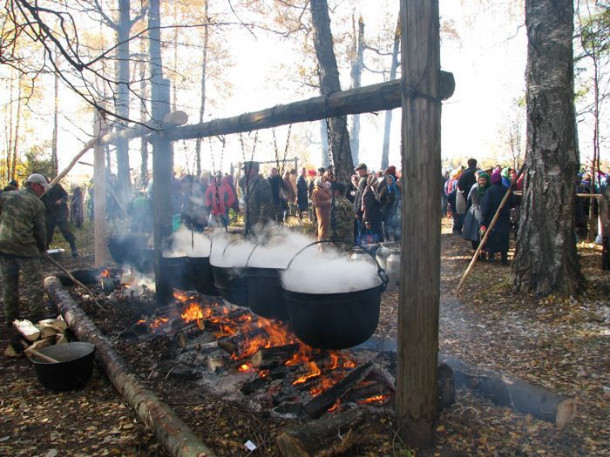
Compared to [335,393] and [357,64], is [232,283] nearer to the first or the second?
[335,393]

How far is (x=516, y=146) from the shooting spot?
80.1 feet

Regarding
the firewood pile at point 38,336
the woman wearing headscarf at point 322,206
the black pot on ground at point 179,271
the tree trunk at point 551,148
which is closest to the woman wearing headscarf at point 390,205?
the woman wearing headscarf at point 322,206

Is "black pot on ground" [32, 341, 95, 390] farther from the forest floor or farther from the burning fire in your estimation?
the burning fire

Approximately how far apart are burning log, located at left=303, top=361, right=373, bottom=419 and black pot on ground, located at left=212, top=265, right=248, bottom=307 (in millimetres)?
1376

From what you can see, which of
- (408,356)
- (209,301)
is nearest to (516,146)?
(209,301)

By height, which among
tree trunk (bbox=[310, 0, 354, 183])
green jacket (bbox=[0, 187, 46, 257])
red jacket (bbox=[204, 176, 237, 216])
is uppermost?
tree trunk (bbox=[310, 0, 354, 183])

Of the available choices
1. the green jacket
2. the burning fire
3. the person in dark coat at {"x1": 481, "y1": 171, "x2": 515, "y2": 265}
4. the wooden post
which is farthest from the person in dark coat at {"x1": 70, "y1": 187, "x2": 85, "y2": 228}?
the person in dark coat at {"x1": 481, "y1": 171, "x2": 515, "y2": 265}

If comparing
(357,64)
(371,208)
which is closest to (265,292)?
(371,208)

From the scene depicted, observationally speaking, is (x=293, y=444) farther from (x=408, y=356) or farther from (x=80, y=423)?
(x=80, y=423)

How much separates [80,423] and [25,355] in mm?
2132

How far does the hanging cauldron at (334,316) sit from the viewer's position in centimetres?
308

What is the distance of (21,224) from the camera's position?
19.7ft

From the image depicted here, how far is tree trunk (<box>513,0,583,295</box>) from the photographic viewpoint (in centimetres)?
604

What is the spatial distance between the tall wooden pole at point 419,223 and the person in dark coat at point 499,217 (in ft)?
21.1
